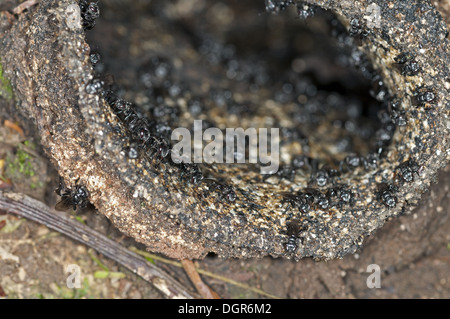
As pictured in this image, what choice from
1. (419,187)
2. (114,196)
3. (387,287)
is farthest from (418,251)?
(114,196)

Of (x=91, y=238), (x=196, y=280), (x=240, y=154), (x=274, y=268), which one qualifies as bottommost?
(x=196, y=280)

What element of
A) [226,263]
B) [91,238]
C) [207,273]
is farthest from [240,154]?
[91,238]

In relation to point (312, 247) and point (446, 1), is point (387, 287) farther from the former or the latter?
point (446, 1)

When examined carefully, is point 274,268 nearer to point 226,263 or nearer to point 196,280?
point 226,263

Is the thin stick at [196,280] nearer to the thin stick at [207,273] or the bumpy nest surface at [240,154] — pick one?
the thin stick at [207,273]

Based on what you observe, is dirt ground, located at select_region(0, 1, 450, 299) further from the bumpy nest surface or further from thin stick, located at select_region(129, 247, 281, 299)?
the bumpy nest surface

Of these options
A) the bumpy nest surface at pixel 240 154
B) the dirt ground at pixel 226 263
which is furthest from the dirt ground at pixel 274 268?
the bumpy nest surface at pixel 240 154
